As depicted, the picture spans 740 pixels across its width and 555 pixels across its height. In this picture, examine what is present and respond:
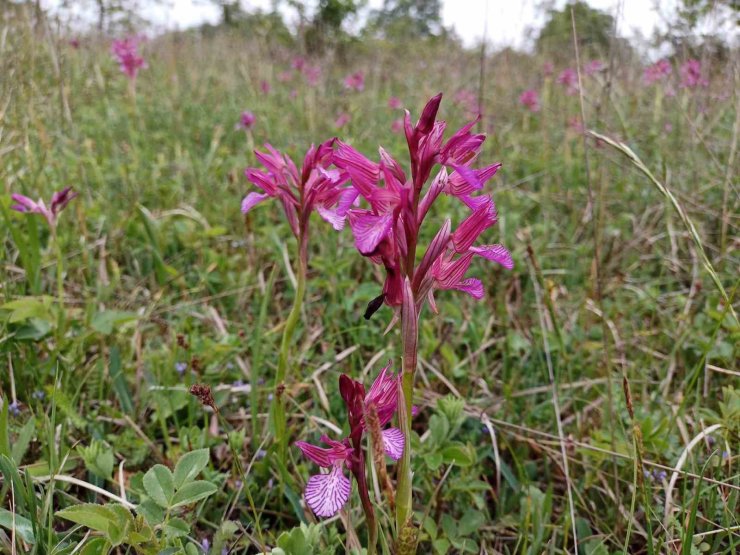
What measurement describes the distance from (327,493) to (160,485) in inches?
15.0

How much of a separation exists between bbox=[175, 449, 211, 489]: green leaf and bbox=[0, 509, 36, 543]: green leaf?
307 mm

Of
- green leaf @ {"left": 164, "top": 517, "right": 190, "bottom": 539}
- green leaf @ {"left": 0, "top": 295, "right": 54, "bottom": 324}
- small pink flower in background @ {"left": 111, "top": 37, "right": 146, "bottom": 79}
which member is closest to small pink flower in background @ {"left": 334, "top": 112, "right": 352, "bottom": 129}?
small pink flower in background @ {"left": 111, "top": 37, "right": 146, "bottom": 79}

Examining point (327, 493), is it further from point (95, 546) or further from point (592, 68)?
point (592, 68)

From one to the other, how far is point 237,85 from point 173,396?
6.20m

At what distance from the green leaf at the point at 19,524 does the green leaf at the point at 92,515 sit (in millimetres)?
182

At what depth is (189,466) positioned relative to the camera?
1127mm

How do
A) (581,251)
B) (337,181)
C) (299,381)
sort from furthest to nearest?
(581,251), (299,381), (337,181)

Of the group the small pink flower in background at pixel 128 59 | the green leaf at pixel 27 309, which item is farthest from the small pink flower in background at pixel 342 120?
the green leaf at pixel 27 309

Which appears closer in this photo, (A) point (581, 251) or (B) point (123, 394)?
(B) point (123, 394)

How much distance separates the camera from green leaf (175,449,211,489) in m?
1.12

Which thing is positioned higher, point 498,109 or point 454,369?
point 498,109

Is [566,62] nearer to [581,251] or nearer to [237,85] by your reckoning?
[237,85]

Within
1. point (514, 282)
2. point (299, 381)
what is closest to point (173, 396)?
point (299, 381)

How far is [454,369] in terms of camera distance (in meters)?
1.93
